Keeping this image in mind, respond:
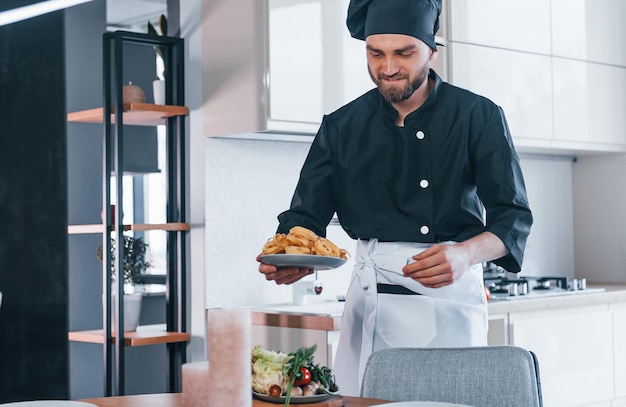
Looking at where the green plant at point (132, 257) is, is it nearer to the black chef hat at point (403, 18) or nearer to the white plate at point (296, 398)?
the black chef hat at point (403, 18)

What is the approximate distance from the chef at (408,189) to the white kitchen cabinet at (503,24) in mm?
1760

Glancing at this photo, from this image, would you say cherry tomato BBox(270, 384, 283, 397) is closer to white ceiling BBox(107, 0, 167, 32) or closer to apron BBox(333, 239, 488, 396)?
apron BBox(333, 239, 488, 396)

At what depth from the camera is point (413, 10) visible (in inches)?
89.8

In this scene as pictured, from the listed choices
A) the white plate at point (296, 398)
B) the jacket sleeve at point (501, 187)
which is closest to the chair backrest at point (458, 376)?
the white plate at point (296, 398)

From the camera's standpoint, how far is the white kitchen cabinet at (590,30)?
4586mm

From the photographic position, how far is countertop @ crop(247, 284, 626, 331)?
129 inches

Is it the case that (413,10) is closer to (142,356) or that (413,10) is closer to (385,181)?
(385,181)

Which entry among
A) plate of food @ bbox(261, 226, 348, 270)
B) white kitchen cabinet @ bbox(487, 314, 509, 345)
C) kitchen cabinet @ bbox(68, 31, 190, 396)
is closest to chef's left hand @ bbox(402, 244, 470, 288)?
plate of food @ bbox(261, 226, 348, 270)

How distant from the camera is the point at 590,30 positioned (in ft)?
15.6

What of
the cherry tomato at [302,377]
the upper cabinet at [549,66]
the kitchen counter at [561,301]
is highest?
the upper cabinet at [549,66]

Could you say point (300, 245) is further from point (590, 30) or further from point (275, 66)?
point (590, 30)

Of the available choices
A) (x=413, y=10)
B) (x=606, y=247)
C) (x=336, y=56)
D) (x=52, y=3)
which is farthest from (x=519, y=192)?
(x=606, y=247)

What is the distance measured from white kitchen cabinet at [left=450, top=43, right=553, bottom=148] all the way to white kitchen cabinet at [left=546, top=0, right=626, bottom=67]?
0.18 meters

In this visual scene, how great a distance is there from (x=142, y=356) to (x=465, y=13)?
1965 mm
